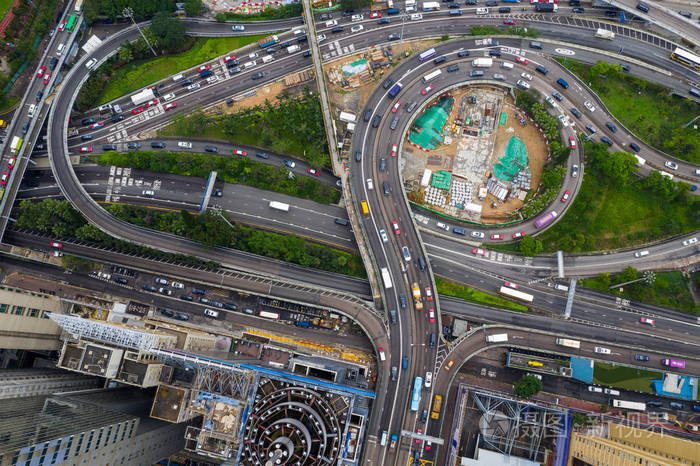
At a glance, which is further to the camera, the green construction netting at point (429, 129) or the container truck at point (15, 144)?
the green construction netting at point (429, 129)

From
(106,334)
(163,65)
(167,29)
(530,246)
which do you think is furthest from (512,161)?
(106,334)

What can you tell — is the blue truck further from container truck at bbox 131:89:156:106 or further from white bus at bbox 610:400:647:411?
white bus at bbox 610:400:647:411

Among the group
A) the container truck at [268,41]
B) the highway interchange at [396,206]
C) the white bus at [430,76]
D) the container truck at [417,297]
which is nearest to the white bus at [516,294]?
the highway interchange at [396,206]

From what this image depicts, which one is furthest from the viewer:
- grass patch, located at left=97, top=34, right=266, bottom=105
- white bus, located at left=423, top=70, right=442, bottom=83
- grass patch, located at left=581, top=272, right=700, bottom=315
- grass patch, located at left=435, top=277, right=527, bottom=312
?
grass patch, located at left=97, top=34, right=266, bottom=105

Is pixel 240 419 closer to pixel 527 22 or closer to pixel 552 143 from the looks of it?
pixel 552 143

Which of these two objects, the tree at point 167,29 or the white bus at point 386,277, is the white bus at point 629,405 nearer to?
the white bus at point 386,277

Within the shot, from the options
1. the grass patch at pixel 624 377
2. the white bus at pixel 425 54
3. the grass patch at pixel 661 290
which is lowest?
the grass patch at pixel 624 377

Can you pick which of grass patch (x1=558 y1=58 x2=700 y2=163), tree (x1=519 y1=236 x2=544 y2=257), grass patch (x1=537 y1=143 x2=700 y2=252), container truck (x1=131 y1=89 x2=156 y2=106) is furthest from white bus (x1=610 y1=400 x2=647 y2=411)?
container truck (x1=131 y1=89 x2=156 y2=106)
